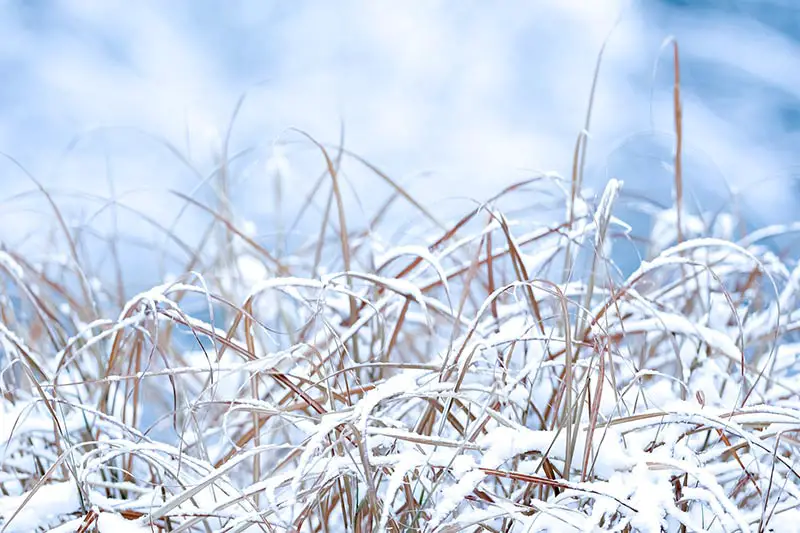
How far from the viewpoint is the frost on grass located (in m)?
0.42

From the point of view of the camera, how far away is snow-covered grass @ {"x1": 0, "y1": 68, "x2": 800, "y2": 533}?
1.39ft

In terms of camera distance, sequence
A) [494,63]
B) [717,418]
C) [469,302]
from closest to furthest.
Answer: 1. [717,418]
2. [469,302]
3. [494,63]

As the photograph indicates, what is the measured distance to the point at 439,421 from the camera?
53 cm

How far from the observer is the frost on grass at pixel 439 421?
1.39ft

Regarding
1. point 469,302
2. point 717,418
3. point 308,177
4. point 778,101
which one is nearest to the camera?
point 717,418

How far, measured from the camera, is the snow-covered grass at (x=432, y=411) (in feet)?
1.39

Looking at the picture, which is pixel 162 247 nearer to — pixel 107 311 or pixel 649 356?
pixel 107 311

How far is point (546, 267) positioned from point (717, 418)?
0.31 meters

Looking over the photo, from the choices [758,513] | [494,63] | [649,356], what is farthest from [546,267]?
[494,63]

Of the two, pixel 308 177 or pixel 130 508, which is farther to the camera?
pixel 308 177

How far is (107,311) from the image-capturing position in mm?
927

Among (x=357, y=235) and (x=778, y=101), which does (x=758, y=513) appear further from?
(x=778, y=101)

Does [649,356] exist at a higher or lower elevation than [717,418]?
lower

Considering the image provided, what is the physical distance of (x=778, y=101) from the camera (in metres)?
2.05
